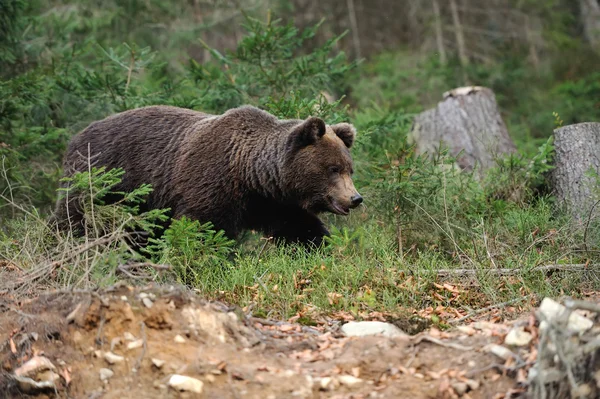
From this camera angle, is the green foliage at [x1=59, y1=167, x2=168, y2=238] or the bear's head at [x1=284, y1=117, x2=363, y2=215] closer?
the green foliage at [x1=59, y1=167, x2=168, y2=238]

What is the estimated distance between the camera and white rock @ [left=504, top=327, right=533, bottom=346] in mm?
4465

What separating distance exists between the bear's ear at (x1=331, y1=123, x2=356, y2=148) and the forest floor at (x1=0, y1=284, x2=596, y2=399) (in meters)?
3.45

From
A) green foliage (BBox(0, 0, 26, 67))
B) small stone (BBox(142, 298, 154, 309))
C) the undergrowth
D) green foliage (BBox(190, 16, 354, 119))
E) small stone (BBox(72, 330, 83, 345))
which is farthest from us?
green foliage (BBox(0, 0, 26, 67))

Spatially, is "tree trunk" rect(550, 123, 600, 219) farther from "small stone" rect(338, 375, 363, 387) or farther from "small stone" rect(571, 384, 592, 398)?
"small stone" rect(338, 375, 363, 387)

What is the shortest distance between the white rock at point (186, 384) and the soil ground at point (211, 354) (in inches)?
1.2

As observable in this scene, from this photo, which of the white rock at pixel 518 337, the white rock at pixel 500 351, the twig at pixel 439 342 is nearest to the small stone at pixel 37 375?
the twig at pixel 439 342

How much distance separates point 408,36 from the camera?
2247cm

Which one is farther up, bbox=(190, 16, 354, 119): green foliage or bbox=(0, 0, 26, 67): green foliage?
bbox=(0, 0, 26, 67): green foliage

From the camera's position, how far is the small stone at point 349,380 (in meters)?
4.42

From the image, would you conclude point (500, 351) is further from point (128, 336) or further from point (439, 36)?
point (439, 36)

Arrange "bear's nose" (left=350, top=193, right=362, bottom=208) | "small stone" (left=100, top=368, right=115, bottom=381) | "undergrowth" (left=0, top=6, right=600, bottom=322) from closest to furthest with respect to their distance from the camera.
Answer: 1. "small stone" (left=100, top=368, right=115, bottom=381)
2. "undergrowth" (left=0, top=6, right=600, bottom=322)
3. "bear's nose" (left=350, top=193, right=362, bottom=208)

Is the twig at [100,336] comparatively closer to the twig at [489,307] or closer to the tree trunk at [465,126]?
the twig at [489,307]

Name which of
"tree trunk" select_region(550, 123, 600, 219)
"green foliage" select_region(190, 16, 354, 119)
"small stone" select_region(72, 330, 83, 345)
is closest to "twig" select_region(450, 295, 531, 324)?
"tree trunk" select_region(550, 123, 600, 219)

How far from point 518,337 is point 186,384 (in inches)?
81.3
